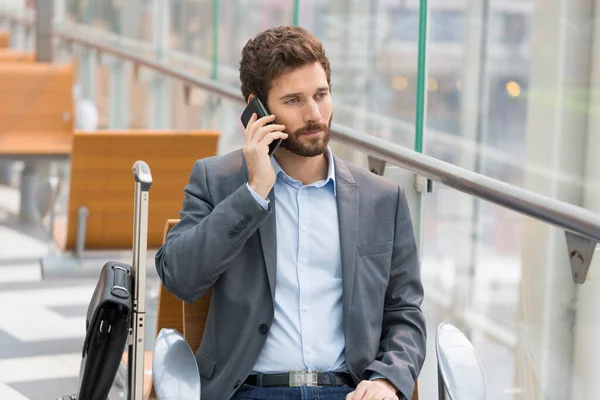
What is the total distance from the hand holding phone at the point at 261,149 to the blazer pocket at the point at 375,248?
0.85 ft

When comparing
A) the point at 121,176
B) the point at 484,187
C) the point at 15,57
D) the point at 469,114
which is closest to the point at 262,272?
the point at 484,187

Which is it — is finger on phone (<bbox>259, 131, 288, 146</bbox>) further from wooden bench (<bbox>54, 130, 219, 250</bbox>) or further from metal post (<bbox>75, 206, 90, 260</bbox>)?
metal post (<bbox>75, 206, 90, 260</bbox>)

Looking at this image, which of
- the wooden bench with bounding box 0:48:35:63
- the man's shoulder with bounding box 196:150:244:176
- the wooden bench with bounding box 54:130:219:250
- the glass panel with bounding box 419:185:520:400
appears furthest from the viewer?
the wooden bench with bounding box 0:48:35:63

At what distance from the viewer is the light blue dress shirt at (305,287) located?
2604 millimetres

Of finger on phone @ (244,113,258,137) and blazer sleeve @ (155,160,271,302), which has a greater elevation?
finger on phone @ (244,113,258,137)

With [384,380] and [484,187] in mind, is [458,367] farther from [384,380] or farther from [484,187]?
[484,187]

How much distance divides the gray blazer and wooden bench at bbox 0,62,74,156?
16.0 ft

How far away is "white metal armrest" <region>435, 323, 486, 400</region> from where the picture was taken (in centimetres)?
234

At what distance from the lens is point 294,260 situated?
2.65m

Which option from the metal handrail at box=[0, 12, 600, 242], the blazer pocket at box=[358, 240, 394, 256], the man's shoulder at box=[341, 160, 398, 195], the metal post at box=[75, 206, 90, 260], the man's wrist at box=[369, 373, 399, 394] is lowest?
the metal post at box=[75, 206, 90, 260]

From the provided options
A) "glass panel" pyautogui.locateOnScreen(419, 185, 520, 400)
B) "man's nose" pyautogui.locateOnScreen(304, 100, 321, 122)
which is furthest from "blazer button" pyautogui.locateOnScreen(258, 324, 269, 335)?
"glass panel" pyautogui.locateOnScreen(419, 185, 520, 400)

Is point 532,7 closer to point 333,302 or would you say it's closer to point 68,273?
point 68,273

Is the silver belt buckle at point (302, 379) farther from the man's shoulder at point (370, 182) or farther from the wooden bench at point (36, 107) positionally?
the wooden bench at point (36, 107)

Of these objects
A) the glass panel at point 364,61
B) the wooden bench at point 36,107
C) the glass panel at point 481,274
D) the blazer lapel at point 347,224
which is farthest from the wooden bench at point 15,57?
the blazer lapel at point 347,224
